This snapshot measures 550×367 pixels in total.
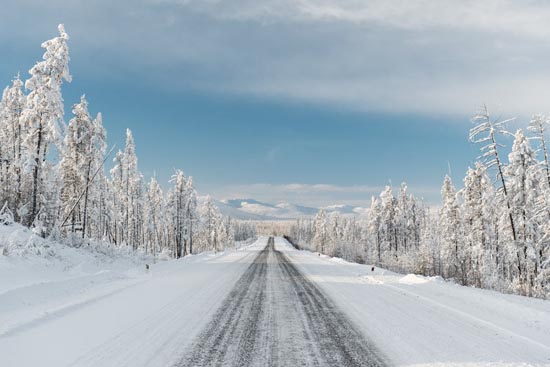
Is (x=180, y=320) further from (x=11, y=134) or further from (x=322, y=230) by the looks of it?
(x=322, y=230)

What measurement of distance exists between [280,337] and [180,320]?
2.64m

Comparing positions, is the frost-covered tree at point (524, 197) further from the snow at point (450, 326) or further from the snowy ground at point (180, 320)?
the snow at point (450, 326)

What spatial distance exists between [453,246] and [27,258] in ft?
146

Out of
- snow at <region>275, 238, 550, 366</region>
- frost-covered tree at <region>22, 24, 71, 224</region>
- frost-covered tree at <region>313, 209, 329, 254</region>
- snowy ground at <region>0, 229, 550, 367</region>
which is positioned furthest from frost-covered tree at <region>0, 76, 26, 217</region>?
frost-covered tree at <region>313, 209, 329, 254</region>

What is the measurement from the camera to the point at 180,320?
8.84 m

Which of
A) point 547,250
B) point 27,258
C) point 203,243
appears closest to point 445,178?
point 547,250

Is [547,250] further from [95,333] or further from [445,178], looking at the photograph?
[95,333]

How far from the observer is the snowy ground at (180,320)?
6270 millimetres

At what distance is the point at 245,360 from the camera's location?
6012 mm

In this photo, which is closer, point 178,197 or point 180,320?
point 180,320

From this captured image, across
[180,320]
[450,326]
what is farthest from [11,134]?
[450,326]

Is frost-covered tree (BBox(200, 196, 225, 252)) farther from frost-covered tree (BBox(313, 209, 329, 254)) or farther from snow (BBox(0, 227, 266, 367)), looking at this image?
snow (BBox(0, 227, 266, 367))

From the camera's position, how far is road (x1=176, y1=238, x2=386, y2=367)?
6062 mm

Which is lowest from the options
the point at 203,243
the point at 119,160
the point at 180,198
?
the point at 203,243
